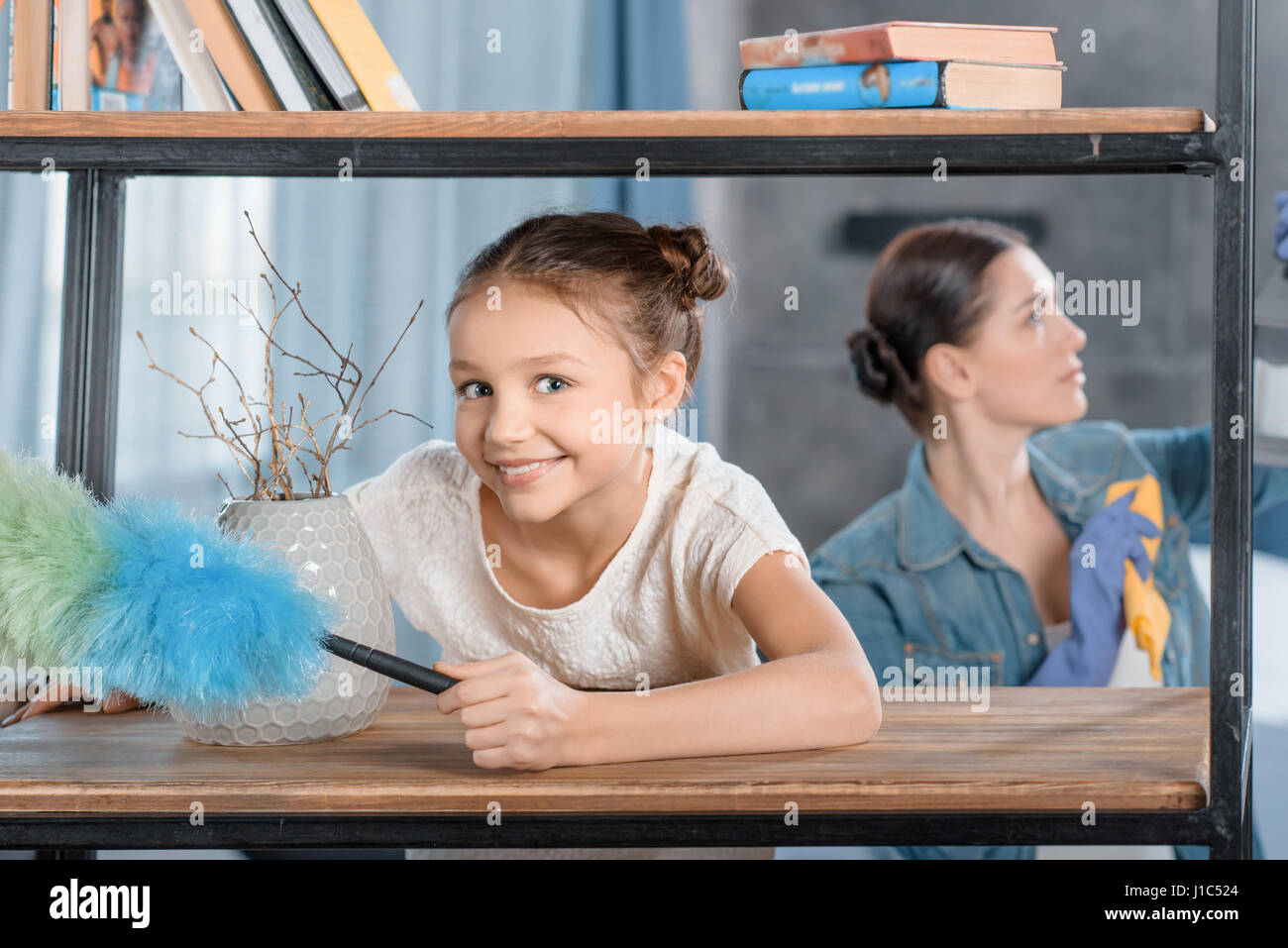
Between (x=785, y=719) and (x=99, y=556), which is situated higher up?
(x=99, y=556)

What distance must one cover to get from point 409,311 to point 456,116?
4.65ft

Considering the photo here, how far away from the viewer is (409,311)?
7.02 feet

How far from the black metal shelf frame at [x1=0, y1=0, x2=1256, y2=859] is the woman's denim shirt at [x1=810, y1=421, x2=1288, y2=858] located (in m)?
1.20

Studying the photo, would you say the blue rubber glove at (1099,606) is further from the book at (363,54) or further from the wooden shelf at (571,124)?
the book at (363,54)

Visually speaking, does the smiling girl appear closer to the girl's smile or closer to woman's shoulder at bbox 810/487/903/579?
the girl's smile

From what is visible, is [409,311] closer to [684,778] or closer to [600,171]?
[600,171]

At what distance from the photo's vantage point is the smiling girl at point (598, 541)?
0.79m

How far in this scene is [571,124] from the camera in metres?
0.76

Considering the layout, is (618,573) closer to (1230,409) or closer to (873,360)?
(1230,409)

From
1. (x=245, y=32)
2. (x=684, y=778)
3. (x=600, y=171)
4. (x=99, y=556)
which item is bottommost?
(x=684, y=778)

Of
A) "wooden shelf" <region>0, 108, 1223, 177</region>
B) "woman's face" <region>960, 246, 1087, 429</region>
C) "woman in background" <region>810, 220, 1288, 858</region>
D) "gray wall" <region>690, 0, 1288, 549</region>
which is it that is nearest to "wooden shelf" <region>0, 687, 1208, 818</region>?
"wooden shelf" <region>0, 108, 1223, 177</region>

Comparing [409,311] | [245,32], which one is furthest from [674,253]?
[409,311]

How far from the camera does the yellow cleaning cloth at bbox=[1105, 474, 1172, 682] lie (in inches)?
69.7

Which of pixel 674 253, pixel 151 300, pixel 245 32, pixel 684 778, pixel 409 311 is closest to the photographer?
pixel 684 778
